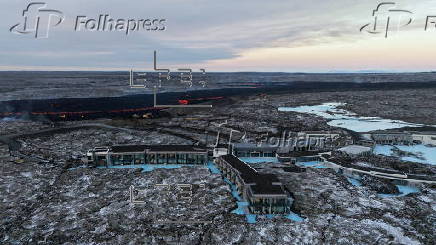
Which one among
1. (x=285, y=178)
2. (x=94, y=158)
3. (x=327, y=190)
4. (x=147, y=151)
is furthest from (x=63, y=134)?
(x=327, y=190)

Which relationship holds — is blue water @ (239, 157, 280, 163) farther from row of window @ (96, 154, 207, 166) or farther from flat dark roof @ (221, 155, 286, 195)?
flat dark roof @ (221, 155, 286, 195)

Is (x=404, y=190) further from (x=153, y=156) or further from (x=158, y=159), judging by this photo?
(x=153, y=156)

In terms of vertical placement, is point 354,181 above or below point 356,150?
below

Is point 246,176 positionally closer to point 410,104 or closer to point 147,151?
point 147,151

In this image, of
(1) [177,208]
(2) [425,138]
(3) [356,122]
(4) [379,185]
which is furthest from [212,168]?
(3) [356,122]

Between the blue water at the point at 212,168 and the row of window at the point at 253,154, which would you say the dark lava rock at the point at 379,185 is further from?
the blue water at the point at 212,168

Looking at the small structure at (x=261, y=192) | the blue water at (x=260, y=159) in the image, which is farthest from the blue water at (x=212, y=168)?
the blue water at (x=260, y=159)
